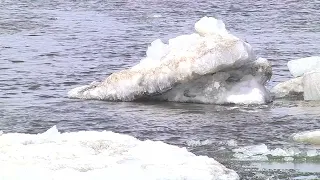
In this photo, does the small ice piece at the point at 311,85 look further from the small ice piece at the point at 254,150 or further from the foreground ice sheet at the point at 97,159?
the foreground ice sheet at the point at 97,159

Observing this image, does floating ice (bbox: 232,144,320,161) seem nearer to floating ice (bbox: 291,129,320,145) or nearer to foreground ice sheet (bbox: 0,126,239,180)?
floating ice (bbox: 291,129,320,145)

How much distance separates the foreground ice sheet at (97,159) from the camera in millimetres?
7969

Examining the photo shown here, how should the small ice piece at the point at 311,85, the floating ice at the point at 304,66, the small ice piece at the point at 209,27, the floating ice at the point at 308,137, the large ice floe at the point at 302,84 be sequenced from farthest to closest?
the floating ice at the point at 304,66
the small ice piece at the point at 209,27
the large ice floe at the point at 302,84
the small ice piece at the point at 311,85
the floating ice at the point at 308,137

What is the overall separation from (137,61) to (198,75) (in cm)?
502

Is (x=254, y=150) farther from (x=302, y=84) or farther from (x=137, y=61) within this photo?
(x=137, y=61)

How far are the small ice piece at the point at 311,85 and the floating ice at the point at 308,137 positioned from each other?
242 cm

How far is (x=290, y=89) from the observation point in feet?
43.2

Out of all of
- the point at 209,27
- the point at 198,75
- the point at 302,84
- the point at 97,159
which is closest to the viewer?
the point at 97,159

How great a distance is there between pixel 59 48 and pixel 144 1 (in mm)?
14139

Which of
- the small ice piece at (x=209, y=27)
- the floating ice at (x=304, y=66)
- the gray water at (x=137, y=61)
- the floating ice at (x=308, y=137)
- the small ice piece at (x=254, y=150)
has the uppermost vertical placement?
the small ice piece at (x=209, y=27)

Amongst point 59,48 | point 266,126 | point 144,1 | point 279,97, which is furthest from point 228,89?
point 144,1

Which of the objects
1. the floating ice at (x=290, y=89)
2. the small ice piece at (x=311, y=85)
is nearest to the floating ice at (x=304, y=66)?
the floating ice at (x=290, y=89)

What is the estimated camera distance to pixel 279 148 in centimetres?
953

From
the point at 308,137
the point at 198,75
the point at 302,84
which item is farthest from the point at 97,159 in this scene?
the point at 302,84
